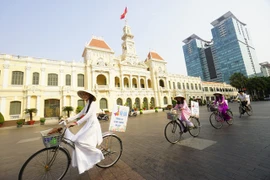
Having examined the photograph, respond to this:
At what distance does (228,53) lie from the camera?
83312 mm

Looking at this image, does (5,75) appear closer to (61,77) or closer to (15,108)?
(15,108)

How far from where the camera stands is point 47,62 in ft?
68.0

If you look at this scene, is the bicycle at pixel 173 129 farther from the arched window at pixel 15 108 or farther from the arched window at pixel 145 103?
the arched window at pixel 145 103

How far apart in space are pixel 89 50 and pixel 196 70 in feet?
330

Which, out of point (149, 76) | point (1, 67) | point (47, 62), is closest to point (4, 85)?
point (1, 67)

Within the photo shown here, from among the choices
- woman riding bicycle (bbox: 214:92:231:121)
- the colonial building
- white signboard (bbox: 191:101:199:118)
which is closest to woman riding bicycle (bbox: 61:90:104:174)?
white signboard (bbox: 191:101:199:118)

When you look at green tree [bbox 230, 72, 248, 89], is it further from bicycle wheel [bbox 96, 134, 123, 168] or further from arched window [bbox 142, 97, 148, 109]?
bicycle wheel [bbox 96, 134, 123, 168]

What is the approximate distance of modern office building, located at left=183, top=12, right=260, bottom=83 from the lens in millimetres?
79312

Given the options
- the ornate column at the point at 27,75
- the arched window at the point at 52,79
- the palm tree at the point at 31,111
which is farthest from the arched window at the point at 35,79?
the palm tree at the point at 31,111

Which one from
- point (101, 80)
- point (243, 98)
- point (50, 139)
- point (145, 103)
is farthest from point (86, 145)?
point (145, 103)

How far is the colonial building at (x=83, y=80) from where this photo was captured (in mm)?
17850

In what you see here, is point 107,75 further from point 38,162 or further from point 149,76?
point 38,162

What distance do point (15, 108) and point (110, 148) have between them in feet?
73.7

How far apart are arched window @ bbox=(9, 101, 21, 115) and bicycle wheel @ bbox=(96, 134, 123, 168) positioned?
22.1 metres
